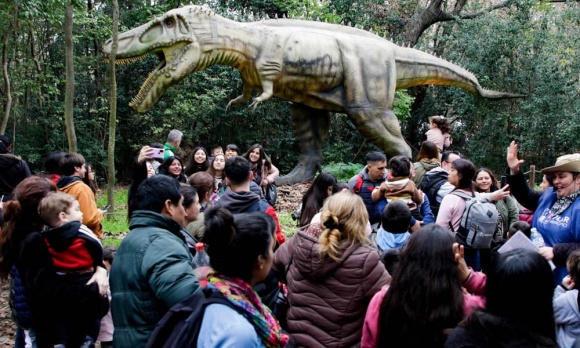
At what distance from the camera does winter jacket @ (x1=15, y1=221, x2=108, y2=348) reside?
3324 mm

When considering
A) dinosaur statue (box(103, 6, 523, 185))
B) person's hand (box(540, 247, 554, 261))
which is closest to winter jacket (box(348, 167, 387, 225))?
person's hand (box(540, 247, 554, 261))

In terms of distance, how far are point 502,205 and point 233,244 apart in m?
3.57

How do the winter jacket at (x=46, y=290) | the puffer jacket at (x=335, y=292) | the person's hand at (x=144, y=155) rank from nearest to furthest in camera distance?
the puffer jacket at (x=335, y=292), the winter jacket at (x=46, y=290), the person's hand at (x=144, y=155)

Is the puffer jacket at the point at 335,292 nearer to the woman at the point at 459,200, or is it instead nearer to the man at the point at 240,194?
the man at the point at 240,194

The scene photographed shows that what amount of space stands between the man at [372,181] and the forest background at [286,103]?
372 inches

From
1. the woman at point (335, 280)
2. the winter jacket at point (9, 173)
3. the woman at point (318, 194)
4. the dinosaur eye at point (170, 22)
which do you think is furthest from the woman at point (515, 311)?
the dinosaur eye at point (170, 22)

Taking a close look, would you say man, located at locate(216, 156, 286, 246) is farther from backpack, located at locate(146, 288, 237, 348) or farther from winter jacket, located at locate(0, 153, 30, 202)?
winter jacket, located at locate(0, 153, 30, 202)

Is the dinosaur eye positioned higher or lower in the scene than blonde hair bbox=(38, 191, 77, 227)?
higher

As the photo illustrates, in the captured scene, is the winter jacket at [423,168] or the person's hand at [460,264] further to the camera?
the winter jacket at [423,168]

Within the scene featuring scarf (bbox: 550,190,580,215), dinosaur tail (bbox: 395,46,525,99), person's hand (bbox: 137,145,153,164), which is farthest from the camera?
dinosaur tail (bbox: 395,46,525,99)

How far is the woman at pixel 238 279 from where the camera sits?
1967 mm

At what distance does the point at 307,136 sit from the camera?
1093 cm

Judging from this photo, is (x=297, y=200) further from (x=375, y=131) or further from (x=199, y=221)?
(x=199, y=221)

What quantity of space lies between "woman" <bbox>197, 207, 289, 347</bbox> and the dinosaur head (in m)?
6.68
